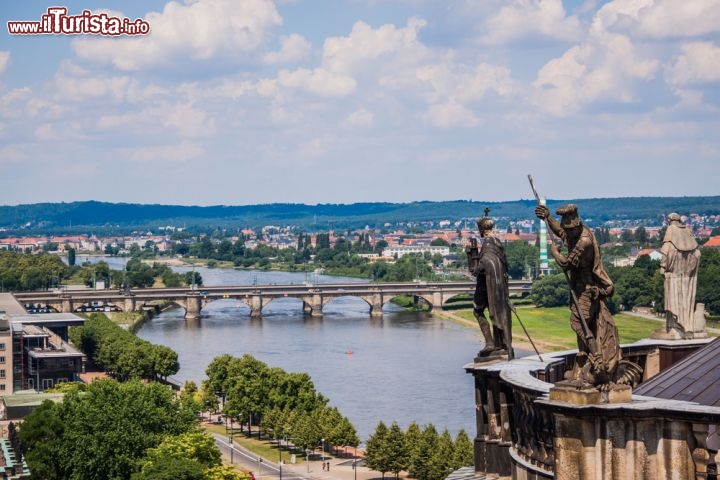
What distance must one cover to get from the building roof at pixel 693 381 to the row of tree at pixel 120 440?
28.5 metres

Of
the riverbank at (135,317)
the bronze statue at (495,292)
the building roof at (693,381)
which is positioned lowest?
the riverbank at (135,317)

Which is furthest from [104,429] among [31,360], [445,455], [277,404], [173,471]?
[31,360]

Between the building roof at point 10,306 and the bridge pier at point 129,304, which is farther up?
the building roof at point 10,306

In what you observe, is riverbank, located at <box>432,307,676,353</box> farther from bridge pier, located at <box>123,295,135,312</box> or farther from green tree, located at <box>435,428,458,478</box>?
green tree, located at <box>435,428,458,478</box>

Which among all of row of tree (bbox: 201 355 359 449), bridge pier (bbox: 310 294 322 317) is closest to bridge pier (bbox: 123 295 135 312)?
bridge pier (bbox: 310 294 322 317)

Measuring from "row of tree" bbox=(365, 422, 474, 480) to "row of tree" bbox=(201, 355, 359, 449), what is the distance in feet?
20.1

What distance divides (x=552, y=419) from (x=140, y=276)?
6619 inches

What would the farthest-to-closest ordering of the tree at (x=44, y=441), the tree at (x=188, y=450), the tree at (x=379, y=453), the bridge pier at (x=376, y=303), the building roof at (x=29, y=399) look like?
the bridge pier at (x=376, y=303) < the building roof at (x=29, y=399) < the tree at (x=379, y=453) < the tree at (x=44, y=441) < the tree at (x=188, y=450)

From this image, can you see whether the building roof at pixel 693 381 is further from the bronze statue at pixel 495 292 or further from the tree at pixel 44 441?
the tree at pixel 44 441

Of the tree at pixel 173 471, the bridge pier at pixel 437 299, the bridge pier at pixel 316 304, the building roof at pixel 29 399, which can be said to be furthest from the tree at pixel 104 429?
the bridge pier at pixel 437 299

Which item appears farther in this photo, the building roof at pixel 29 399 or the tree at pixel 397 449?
the building roof at pixel 29 399

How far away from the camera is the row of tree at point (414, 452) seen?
52.3 m

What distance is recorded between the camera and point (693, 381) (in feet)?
52.3

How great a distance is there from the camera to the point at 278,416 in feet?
222
